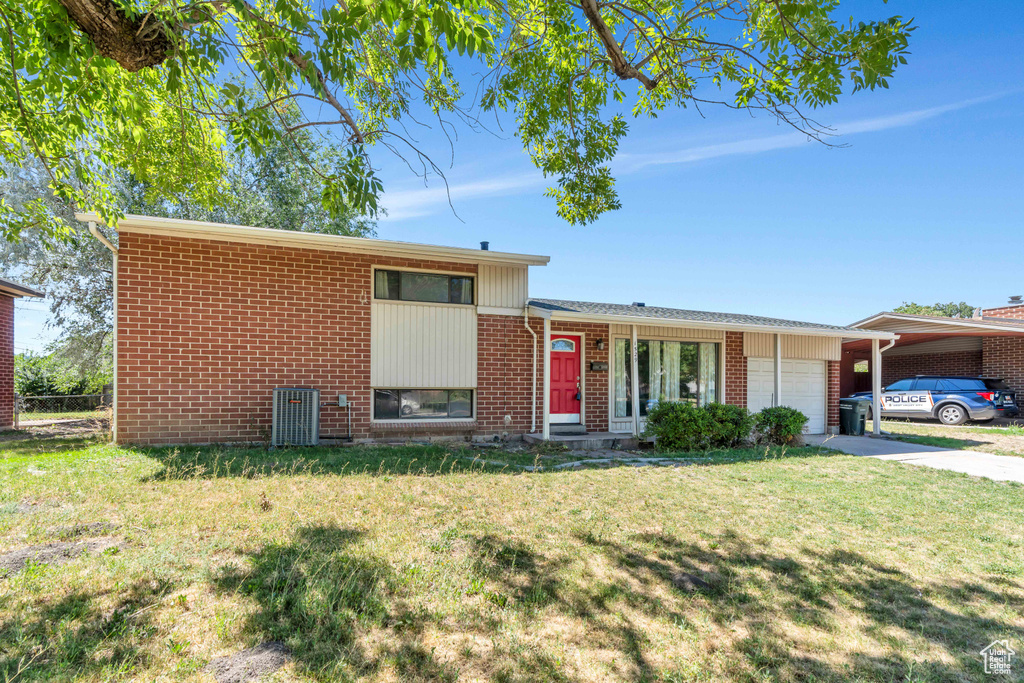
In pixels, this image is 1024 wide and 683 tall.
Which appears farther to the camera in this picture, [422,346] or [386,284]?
[422,346]

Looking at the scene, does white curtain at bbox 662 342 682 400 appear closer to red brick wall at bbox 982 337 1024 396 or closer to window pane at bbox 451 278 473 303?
window pane at bbox 451 278 473 303

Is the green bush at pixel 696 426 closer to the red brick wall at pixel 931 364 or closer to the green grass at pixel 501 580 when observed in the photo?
the green grass at pixel 501 580

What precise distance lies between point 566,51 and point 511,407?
663 centimetres

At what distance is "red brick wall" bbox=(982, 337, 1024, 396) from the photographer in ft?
52.8

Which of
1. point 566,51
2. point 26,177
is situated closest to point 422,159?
point 566,51

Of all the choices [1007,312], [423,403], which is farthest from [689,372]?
[1007,312]

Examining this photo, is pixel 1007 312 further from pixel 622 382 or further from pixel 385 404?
pixel 385 404

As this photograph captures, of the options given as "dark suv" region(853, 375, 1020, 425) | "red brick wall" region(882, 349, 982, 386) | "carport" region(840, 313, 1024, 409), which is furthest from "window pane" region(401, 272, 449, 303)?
"red brick wall" region(882, 349, 982, 386)

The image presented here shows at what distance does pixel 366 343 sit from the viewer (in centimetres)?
952

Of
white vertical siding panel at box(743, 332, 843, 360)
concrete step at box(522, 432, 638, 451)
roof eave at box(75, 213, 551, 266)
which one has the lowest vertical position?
concrete step at box(522, 432, 638, 451)

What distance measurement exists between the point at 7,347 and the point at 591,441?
15211mm

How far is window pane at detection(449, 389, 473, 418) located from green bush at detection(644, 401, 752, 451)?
3613 millimetres

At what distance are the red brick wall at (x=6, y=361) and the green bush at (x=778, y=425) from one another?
59.5 feet

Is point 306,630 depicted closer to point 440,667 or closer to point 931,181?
point 440,667
